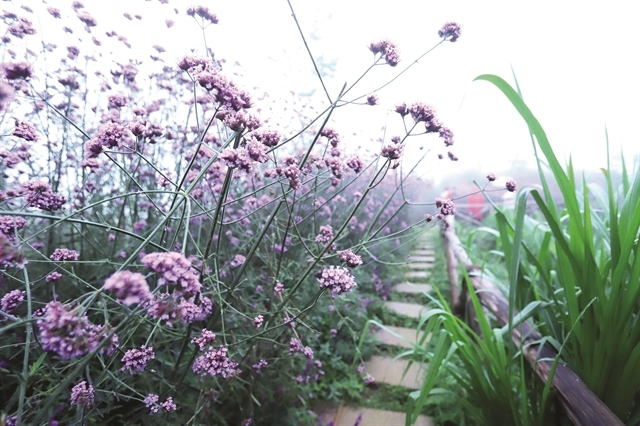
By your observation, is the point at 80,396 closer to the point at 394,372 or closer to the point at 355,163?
the point at 355,163

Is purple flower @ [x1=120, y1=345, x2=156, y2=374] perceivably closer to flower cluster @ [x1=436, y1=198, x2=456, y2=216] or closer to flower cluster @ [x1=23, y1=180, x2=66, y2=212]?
flower cluster @ [x1=23, y1=180, x2=66, y2=212]

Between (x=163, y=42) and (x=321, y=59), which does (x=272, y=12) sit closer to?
(x=163, y=42)

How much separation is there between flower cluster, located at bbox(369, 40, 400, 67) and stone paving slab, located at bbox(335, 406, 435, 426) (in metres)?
1.36

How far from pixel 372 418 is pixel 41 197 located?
4.74 feet

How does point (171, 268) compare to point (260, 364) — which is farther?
point (260, 364)

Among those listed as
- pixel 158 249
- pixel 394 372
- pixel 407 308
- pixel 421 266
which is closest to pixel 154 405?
pixel 158 249

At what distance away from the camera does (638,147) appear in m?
1.41

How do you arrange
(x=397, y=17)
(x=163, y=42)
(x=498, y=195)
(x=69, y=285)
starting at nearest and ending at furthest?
(x=69, y=285) → (x=163, y=42) → (x=397, y=17) → (x=498, y=195)

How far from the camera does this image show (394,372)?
1751 millimetres

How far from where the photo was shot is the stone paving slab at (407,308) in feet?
7.88

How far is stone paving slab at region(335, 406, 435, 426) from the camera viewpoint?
1.38 m

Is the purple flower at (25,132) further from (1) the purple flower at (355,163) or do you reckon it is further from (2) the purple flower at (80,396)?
(1) the purple flower at (355,163)

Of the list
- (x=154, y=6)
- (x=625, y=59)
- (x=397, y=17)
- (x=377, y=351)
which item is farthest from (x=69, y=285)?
(x=625, y=59)

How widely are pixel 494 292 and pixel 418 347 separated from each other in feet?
1.70
